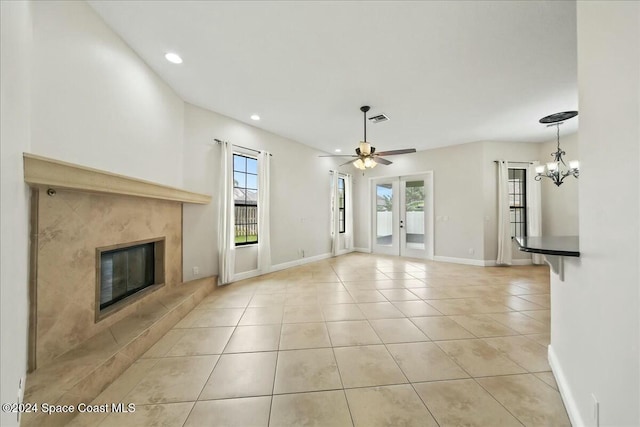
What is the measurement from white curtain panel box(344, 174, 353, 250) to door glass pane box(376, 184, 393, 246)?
0.85m

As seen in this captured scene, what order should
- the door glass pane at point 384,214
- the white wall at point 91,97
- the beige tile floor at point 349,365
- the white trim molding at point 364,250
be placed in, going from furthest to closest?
the white trim molding at point 364,250
the door glass pane at point 384,214
the white wall at point 91,97
the beige tile floor at point 349,365

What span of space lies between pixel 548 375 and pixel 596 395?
0.82 meters

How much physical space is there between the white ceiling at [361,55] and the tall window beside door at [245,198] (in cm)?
90

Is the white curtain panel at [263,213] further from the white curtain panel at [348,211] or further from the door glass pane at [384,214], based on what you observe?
the door glass pane at [384,214]

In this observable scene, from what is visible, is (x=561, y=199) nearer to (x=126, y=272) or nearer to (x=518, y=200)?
(x=518, y=200)

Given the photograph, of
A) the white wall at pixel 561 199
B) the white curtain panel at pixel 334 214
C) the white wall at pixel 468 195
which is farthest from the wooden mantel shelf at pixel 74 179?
the white wall at pixel 561 199

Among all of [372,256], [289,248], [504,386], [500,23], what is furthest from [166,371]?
[372,256]

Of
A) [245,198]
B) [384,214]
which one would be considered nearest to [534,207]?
[384,214]

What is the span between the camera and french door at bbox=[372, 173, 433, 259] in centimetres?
630

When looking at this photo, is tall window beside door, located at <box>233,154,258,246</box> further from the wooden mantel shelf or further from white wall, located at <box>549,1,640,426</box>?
white wall, located at <box>549,1,640,426</box>

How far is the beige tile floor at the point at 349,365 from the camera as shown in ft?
4.64

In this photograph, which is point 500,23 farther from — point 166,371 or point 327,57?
point 166,371

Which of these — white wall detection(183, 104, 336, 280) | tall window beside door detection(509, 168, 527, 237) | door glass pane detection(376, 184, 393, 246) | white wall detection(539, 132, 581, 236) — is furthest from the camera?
door glass pane detection(376, 184, 393, 246)

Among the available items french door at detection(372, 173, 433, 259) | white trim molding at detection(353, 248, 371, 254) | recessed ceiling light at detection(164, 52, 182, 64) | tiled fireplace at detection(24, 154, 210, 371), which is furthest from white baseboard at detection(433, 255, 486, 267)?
recessed ceiling light at detection(164, 52, 182, 64)
